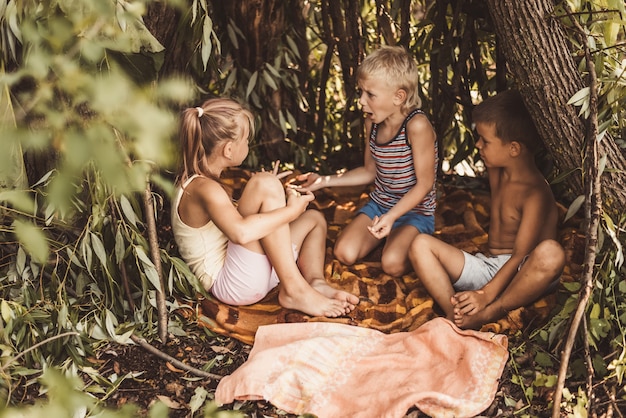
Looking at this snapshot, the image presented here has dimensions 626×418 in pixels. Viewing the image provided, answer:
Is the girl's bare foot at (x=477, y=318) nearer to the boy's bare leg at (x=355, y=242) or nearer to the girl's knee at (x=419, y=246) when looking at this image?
the girl's knee at (x=419, y=246)

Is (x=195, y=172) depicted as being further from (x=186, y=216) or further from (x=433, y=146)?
(x=433, y=146)

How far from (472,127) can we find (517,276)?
957 mm

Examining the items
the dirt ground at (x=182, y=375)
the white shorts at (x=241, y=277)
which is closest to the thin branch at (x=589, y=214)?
the dirt ground at (x=182, y=375)

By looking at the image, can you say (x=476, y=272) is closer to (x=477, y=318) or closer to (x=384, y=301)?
(x=477, y=318)

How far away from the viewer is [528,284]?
2.17 metres

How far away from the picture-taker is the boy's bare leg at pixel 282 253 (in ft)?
7.60

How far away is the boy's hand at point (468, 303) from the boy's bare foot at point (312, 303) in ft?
1.27

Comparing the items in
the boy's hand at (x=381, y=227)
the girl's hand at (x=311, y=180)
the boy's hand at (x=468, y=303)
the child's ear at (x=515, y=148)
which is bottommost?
the boy's hand at (x=468, y=303)

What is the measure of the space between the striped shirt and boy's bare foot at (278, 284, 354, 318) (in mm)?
594

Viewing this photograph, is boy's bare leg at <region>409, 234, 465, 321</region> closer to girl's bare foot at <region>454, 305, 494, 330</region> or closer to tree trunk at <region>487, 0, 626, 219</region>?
girl's bare foot at <region>454, 305, 494, 330</region>

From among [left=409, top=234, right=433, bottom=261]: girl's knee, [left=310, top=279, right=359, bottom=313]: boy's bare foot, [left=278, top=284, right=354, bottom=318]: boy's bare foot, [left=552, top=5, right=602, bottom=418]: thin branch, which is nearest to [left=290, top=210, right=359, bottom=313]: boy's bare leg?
[left=310, top=279, right=359, bottom=313]: boy's bare foot

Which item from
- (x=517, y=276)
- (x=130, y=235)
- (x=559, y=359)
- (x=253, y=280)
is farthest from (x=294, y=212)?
(x=559, y=359)

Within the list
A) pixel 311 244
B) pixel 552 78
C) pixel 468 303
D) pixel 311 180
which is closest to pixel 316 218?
pixel 311 244

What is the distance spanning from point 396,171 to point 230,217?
0.79 meters
